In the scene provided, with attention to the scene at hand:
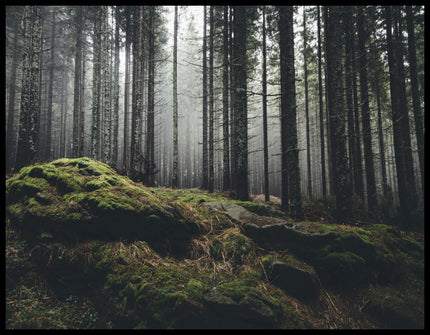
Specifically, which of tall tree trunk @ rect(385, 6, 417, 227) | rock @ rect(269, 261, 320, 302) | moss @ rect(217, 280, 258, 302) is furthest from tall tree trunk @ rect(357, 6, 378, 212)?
moss @ rect(217, 280, 258, 302)

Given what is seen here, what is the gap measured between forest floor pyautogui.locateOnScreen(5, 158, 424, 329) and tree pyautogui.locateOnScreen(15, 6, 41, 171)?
5506mm

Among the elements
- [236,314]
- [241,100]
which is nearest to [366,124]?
[241,100]

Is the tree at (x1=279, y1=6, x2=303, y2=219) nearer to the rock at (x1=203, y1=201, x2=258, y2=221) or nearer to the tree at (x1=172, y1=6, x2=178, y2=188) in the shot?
the rock at (x1=203, y1=201, x2=258, y2=221)

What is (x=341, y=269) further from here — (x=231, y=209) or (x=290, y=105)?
(x=290, y=105)

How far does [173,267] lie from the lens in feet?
10.8

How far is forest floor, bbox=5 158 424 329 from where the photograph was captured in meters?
2.69

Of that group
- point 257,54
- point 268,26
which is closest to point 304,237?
point 268,26

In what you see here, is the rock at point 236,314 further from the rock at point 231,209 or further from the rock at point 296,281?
the rock at point 231,209

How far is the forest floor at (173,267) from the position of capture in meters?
2.69

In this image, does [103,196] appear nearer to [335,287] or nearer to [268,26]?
[335,287]

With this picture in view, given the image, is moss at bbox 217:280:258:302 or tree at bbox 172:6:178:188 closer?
→ moss at bbox 217:280:258:302

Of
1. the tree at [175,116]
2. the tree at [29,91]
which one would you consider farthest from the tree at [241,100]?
the tree at [29,91]

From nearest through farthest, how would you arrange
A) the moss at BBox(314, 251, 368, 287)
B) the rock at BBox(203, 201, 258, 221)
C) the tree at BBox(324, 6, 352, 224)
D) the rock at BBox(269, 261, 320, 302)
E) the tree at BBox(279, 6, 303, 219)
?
1. the rock at BBox(269, 261, 320, 302)
2. the moss at BBox(314, 251, 368, 287)
3. the rock at BBox(203, 201, 258, 221)
4. the tree at BBox(324, 6, 352, 224)
5. the tree at BBox(279, 6, 303, 219)

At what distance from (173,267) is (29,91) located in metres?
10.7
